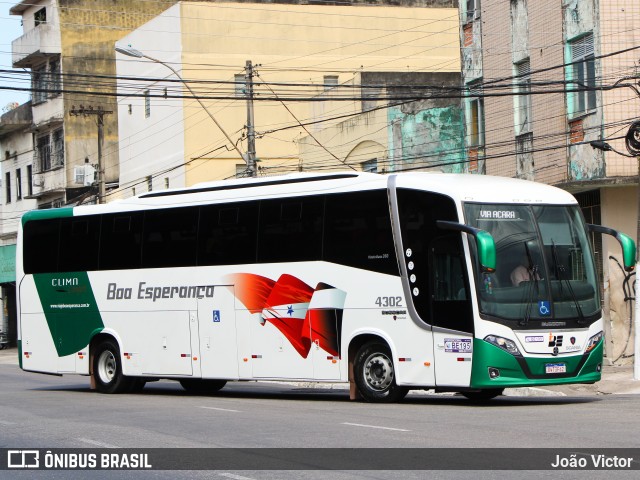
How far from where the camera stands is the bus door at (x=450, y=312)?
18281 millimetres

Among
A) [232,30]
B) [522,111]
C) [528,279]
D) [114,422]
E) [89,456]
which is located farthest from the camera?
[232,30]

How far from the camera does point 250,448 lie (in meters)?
13.2

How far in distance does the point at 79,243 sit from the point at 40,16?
3960cm

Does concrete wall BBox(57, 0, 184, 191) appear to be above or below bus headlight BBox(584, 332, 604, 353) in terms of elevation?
above

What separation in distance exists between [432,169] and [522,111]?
6821 mm

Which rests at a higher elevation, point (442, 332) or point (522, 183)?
point (522, 183)

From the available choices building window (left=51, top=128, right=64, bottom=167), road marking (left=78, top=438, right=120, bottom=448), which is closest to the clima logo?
road marking (left=78, top=438, right=120, bottom=448)

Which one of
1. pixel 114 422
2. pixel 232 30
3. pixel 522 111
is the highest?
pixel 232 30

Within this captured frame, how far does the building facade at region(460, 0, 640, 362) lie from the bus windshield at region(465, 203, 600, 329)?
7.81m

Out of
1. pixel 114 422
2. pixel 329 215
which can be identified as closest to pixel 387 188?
pixel 329 215

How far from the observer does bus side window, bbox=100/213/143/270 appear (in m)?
23.7

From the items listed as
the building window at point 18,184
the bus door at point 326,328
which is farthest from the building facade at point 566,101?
the building window at point 18,184

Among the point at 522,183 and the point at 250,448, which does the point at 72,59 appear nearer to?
the point at 522,183

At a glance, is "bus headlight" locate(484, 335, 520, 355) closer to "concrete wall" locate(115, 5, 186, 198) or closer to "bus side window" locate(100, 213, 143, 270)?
"bus side window" locate(100, 213, 143, 270)
